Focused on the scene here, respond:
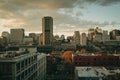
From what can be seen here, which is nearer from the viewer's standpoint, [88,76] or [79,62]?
[88,76]

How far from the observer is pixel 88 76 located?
120 feet

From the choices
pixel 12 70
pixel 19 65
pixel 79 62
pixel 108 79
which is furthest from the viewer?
pixel 79 62

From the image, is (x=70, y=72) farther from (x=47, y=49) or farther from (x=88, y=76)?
(x=47, y=49)

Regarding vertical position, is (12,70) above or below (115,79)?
above

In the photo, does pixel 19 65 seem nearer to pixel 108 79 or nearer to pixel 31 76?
pixel 31 76

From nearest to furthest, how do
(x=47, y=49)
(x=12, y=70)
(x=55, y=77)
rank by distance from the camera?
(x=12, y=70) < (x=55, y=77) < (x=47, y=49)

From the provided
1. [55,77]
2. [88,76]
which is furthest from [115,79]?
[55,77]

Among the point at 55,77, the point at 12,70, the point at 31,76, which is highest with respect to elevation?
the point at 12,70

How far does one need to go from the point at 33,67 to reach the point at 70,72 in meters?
29.6

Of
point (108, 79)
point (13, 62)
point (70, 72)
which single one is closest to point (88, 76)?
point (108, 79)

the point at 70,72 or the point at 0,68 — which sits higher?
the point at 0,68

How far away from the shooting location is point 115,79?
3241cm

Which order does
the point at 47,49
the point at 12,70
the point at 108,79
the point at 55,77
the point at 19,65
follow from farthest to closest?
1. the point at 47,49
2. the point at 55,77
3. the point at 108,79
4. the point at 19,65
5. the point at 12,70

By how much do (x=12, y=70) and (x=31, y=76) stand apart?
504 inches
